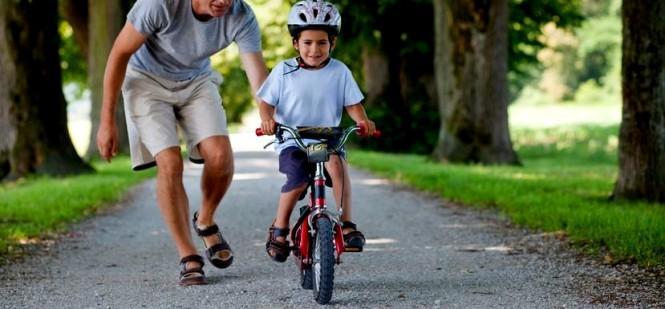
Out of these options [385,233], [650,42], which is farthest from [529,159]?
[385,233]

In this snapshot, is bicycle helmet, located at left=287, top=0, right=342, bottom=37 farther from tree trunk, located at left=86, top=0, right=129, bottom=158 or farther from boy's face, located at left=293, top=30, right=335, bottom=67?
tree trunk, located at left=86, top=0, right=129, bottom=158

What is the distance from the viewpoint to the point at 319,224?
Result: 577 cm

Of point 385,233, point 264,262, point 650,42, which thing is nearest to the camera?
point 264,262

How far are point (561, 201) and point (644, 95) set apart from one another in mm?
1317

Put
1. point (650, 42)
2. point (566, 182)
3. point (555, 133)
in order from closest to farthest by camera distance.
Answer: point (650, 42) → point (566, 182) → point (555, 133)

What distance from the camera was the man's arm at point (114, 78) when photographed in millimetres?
6254

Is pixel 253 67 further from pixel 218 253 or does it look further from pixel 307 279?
pixel 307 279

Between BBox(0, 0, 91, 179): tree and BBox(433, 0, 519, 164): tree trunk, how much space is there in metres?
6.79

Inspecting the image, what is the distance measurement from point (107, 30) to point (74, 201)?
12.7m

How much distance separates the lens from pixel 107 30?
24.5 meters

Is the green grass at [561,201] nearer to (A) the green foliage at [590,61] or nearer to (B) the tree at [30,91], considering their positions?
(B) the tree at [30,91]

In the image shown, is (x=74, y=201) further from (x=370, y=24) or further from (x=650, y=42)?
(x=370, y=24)

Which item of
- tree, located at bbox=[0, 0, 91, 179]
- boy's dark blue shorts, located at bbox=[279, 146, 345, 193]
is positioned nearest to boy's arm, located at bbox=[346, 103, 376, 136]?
boy's dark blue shorts, located at bbox=[279, 146, 345, 193]

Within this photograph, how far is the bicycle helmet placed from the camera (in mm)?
5984
